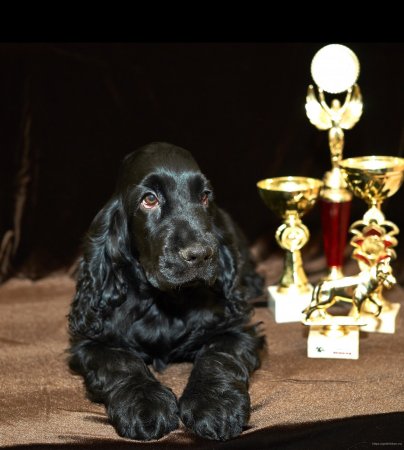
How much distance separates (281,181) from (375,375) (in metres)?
1.11

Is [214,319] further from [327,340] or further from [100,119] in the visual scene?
[100,119]

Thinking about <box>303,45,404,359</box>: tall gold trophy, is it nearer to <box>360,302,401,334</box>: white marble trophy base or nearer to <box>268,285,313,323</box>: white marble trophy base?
<box>360,302,401,334</box>: white marble trophy base

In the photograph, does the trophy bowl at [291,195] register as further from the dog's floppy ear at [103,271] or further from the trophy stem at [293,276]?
the dog's floppy ear at [103,271]

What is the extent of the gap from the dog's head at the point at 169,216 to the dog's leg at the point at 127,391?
33cm

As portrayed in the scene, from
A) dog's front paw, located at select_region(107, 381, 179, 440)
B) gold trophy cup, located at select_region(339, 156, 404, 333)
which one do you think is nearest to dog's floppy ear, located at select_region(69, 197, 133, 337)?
dog's front paw, located at select_region(107, 381, 179, 440)

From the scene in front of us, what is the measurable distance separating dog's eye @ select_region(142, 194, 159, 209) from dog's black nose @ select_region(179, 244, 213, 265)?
0.89 ft

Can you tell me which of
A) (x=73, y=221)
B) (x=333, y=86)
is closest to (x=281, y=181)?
(x=333, y=86)

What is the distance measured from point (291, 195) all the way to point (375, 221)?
15.2 inches

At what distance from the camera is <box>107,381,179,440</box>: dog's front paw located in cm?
262

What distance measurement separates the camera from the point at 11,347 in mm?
3529

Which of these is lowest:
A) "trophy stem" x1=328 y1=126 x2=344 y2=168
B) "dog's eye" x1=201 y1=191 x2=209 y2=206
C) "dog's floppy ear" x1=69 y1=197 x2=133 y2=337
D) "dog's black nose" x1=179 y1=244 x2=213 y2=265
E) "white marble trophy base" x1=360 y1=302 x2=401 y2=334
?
"white marble trophy base" x1=360 y1=302 x2=401 y2=334

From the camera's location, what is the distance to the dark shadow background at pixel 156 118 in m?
4.20

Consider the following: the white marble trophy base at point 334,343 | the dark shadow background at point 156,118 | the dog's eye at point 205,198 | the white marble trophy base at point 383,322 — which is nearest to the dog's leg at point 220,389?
the white marble trophy base at point 334,343

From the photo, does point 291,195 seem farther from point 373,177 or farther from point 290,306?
point 290,306
